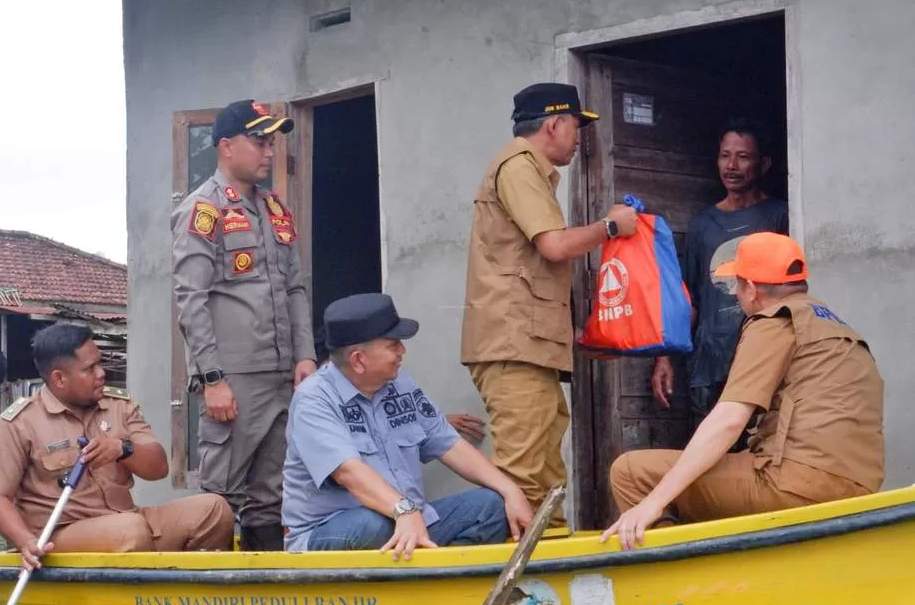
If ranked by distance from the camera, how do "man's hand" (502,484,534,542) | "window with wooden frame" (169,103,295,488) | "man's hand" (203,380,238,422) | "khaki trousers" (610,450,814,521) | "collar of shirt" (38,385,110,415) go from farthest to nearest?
1. "window with wooden frame" (169,103,295,488)
2. "man's hand" (203,380,238,422)
3. "collar of shirt" (38,385,110,415)
4. "man's hand" (502,484,534,542)
5. "khaki trousers" (610,450,814,521)

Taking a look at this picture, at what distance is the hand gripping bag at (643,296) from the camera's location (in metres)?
5.26

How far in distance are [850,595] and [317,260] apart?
5.31 m

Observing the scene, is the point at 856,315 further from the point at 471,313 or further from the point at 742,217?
the point at 471,313

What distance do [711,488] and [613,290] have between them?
1365 millimetres

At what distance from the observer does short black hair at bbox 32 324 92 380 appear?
505 centimetres

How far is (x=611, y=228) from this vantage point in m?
5.18

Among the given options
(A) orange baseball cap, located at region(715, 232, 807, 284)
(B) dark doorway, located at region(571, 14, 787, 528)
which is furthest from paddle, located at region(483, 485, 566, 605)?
(B) dark doorway, located at region(571, 14, 787, 528)

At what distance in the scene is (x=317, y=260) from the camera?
8.55m

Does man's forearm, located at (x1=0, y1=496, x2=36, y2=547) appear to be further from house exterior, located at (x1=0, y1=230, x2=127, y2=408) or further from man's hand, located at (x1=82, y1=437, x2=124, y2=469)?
house exterior, located at (x1=0, y1=230, x2=127, y2=408)

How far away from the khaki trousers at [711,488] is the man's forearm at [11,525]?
2117mm

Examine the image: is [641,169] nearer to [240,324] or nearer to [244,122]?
[244,122]

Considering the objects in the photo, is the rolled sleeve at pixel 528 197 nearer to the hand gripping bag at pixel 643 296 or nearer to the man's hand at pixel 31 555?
the hand gripping bag at pixel 643 296

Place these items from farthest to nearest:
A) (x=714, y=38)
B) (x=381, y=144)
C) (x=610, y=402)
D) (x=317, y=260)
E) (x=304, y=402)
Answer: (x=317, y=260) → (x=714, y=38) → (x=381, y=144) → (x=610, y=402) → (x=304, y=402)

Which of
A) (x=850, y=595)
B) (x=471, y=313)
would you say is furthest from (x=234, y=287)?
(x=850, y=595)
